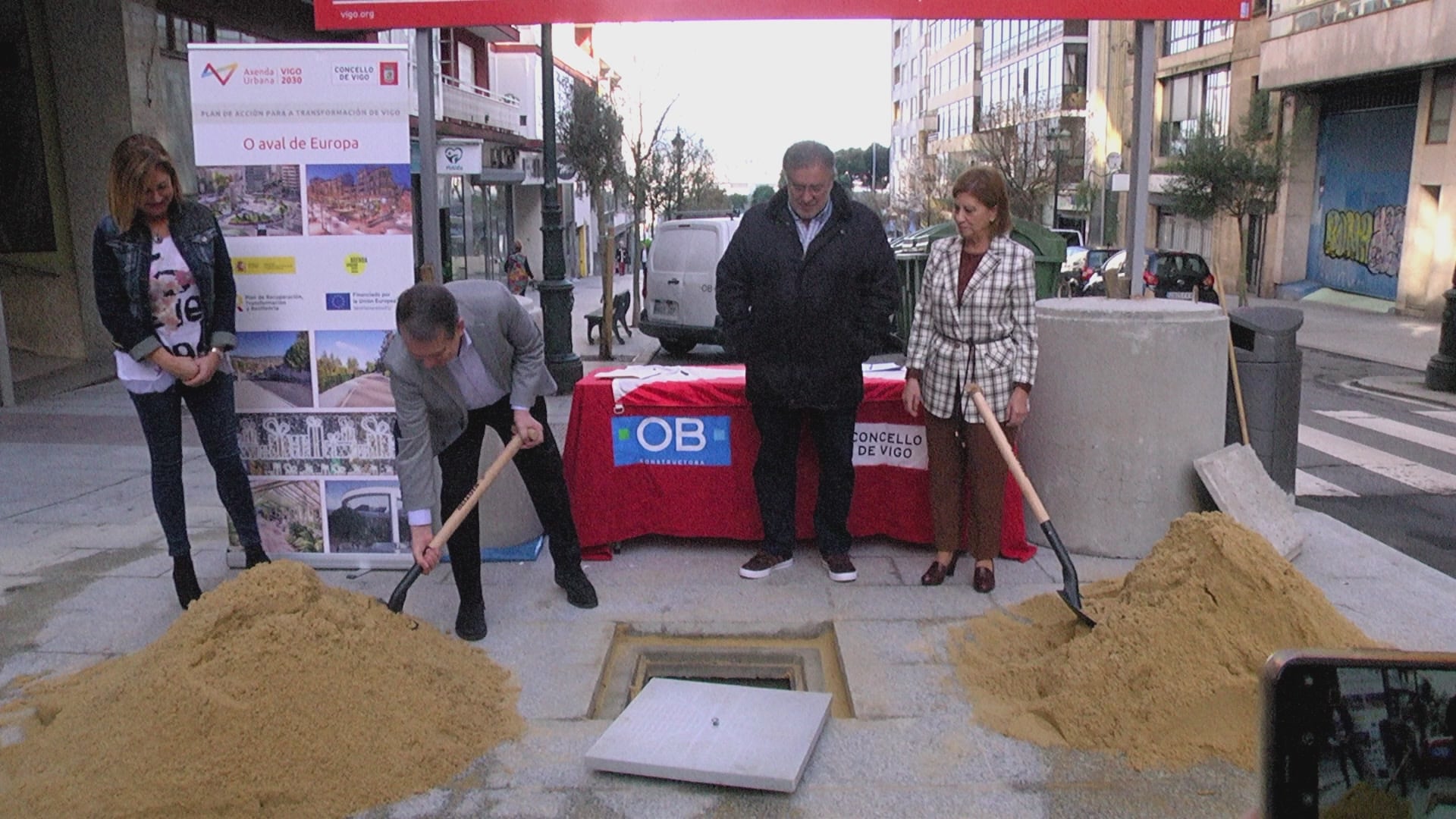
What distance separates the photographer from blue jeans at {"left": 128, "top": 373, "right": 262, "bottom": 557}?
15.3ft

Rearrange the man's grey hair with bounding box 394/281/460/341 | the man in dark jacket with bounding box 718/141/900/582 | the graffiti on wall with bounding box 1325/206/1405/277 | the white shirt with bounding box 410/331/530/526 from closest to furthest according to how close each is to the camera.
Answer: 1. the man's grey hair with bounding box 394/281/460/341
2. the white shirt with bounding box 410/331/530/526
3. the man in dark jacket with bounding box 718/141/900/582
4. the graffiti on wall with bounding box 1325/206/1405/277

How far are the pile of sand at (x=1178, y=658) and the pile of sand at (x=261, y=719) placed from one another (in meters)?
1.76

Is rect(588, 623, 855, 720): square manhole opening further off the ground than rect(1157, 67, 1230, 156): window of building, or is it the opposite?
rect(1157, 67, 1230, 156): window of building

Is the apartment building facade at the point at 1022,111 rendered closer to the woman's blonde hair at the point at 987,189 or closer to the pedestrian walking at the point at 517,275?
the pedestrian walking at the point at 517,275

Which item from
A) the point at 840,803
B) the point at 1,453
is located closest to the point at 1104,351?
the point at 840,803

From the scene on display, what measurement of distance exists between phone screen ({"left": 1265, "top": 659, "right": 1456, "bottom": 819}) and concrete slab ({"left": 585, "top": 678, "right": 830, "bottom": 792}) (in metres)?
2.29

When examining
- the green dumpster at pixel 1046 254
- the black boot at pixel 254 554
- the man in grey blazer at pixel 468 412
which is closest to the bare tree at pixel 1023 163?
the green dumpster at pixel 1046 254

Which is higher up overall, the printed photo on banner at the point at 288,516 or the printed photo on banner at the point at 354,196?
the printed photo on banner at the point at 354,196

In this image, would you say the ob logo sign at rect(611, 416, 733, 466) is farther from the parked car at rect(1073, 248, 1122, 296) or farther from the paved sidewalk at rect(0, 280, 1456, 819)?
the parked car at rect(1073, 248, 1122, 296)

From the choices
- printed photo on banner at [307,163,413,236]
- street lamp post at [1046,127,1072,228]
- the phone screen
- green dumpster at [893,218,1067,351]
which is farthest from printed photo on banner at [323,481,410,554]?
street lamp post at [1046,127,1072,228]

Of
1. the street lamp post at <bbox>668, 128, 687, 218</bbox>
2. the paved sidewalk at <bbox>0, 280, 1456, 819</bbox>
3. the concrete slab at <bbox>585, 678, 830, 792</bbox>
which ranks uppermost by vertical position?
the street lamp post at <bbox>668, 128, 687, 218</bbox>

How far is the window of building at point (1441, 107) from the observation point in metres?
22.5

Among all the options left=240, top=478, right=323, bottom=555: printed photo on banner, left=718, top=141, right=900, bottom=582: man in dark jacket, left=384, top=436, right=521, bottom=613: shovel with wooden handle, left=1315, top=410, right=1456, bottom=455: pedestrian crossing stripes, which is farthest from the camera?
left=1315, top=410, right=1456, bottom=455: pedestrian crossing stripes

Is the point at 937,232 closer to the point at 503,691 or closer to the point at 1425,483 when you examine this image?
the point at 1425,483
